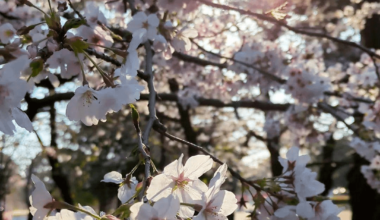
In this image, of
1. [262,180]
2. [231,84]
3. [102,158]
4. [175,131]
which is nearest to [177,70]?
[231,84]

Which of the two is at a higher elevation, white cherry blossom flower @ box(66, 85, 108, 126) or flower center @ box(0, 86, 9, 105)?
white cherry blossom flower @ box(66, 85, 108, 126)

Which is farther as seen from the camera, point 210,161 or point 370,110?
point 370,110

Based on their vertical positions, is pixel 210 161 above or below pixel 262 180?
below

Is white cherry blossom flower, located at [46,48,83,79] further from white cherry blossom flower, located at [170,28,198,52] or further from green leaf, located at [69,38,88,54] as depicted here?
white cherry blossom flower, located at [170,28,198,52]

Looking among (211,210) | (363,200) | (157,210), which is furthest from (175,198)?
(363,200)

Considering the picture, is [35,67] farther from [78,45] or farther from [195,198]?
[195,198]

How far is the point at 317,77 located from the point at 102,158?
34.8 feet

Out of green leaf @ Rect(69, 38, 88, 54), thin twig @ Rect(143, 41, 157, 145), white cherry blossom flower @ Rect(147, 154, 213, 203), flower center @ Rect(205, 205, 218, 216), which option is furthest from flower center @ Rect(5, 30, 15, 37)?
flower center @ Rect(205, 205, 218, 216)

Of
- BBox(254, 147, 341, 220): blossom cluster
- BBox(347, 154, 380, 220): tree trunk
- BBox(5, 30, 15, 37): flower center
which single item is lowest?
BBox(254, 147, 341, 220): blossom cluster

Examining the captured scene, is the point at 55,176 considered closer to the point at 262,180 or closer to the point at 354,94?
the point at 354,94

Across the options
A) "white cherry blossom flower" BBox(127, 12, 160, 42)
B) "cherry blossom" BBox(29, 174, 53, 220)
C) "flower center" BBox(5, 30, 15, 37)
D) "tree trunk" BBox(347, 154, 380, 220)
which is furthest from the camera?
"tree trunk" BBox(347, 154, 380, 220)

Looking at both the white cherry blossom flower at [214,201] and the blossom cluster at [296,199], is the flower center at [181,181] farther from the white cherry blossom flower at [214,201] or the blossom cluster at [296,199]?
the blossom cluster at [296,199]

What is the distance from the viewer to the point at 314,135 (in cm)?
488

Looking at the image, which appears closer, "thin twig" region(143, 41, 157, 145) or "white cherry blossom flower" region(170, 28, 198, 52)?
"thin twig" region(143, 41, 157, 145)
